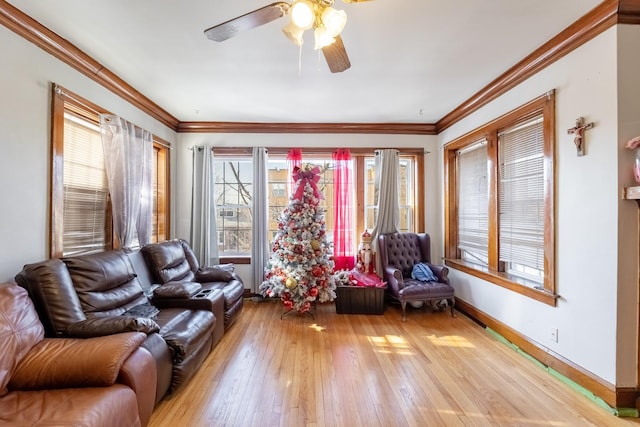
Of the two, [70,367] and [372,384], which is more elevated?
[70,367]

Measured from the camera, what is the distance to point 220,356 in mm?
2904

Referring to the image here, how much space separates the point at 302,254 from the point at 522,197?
2.59 m

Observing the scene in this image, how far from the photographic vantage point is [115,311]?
96.6 inches

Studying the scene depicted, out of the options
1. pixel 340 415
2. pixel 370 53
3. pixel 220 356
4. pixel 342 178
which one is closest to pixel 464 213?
pixel 342 178

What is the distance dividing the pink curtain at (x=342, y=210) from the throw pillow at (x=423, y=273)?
0.97 m

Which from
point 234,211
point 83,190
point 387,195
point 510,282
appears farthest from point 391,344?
point 83,190

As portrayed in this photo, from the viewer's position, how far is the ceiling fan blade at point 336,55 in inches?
75.6

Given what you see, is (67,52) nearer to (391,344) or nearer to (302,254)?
(302,254)

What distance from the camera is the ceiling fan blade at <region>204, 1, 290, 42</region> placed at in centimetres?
162

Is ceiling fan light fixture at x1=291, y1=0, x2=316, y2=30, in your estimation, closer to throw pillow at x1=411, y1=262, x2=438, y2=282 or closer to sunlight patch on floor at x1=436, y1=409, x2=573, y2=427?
sunlight patch on floor at x1=436, y1=409, x2=573, y2=427

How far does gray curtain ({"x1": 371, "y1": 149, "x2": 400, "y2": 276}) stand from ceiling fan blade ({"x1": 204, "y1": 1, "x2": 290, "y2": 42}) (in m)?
3.25

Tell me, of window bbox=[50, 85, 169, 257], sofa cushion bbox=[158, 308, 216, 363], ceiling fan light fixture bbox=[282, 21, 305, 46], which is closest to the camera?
ceiling fan light fixture bbox=[282, 21, 305, 46]

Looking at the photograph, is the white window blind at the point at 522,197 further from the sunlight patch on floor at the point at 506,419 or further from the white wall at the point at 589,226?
the sunlight patch on floor at the point at 506,419

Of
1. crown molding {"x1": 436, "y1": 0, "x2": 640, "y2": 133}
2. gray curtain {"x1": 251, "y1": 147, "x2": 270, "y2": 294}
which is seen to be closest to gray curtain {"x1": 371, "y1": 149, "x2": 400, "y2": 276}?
crown molding {"x1": 436, "y1": 0, "x2": 640, "y2": 133}
